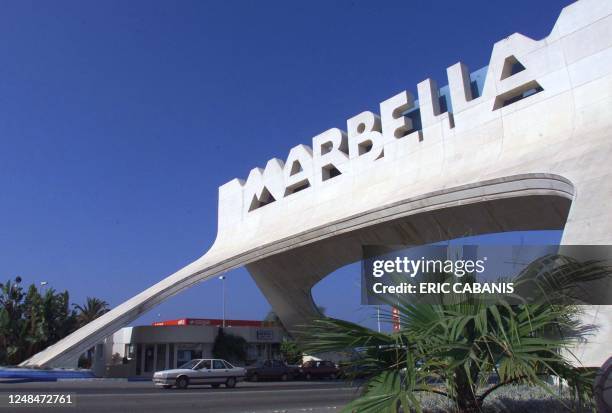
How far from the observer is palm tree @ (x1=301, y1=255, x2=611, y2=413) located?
176 inches

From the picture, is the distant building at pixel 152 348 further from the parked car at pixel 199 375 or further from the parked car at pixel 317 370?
the parked car at pixel 199 375

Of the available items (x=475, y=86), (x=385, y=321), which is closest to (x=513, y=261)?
(x=385, y=321)

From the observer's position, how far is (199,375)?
2017 centimetres

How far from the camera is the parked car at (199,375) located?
63.8ft

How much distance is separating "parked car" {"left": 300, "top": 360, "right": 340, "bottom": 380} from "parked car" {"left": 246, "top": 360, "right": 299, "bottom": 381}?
0.48 metres

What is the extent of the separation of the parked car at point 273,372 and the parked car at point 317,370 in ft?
1.57

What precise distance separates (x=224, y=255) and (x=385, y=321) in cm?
2600

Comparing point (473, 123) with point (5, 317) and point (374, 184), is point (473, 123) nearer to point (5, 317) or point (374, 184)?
point (374, 184)

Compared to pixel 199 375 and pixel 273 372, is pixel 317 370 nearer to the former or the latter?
pixel 273 372

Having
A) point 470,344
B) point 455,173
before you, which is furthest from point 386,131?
point 470,344

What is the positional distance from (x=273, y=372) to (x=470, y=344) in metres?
24.7

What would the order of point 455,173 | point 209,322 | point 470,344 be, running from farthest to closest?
point 209,322 < point 455,173 < point 470,344

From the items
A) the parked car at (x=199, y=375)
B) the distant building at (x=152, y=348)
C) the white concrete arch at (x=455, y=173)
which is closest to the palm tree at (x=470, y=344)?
the white concrete arch at (x=455, y=173)

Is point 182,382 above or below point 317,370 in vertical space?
above
